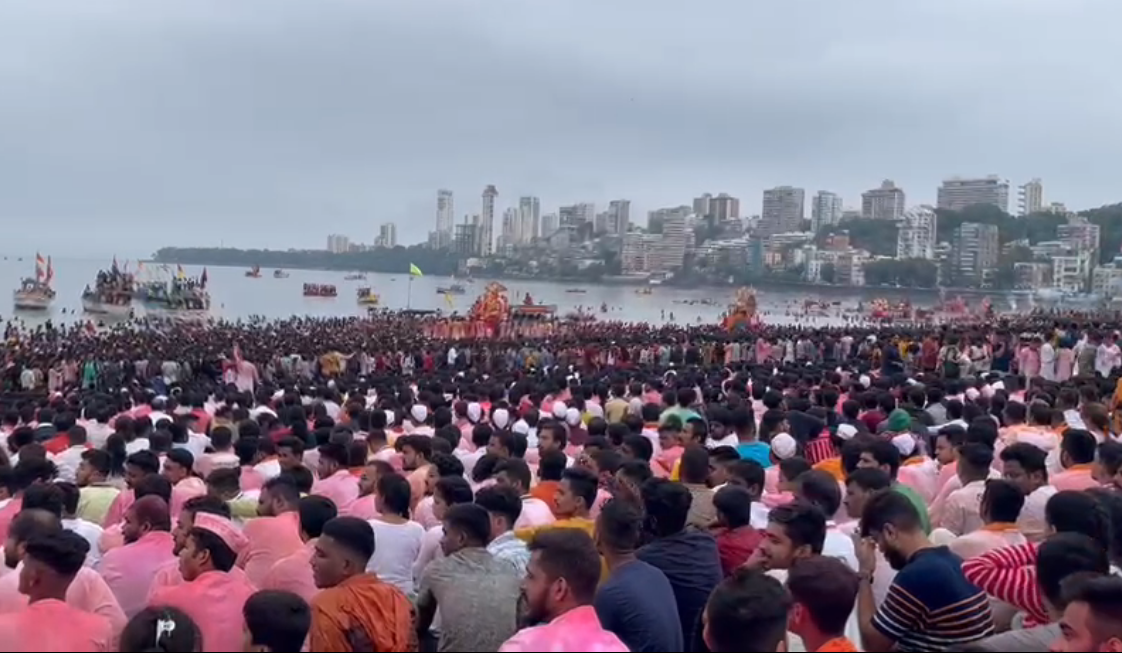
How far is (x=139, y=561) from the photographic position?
16.1 feet

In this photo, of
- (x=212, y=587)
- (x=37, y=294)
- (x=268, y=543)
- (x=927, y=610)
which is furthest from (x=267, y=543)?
(x=37, y=294)

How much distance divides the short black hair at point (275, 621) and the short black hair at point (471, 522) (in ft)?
3.94

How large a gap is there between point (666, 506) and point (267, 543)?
1.87 metres

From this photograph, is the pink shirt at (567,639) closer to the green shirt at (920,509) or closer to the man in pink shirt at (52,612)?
the man in pink shirt at (52,612)

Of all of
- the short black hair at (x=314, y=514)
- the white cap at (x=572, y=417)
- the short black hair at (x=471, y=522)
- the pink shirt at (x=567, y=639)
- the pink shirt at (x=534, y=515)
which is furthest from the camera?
the white cap at (x=572, y=417)

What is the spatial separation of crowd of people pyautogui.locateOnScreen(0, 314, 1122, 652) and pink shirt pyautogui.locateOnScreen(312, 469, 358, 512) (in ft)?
0.13

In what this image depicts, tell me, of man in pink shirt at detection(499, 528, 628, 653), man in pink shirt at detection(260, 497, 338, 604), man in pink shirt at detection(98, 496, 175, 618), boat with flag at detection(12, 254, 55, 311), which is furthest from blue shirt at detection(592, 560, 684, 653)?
boat with flag at detection(12, 254, 55, 311)

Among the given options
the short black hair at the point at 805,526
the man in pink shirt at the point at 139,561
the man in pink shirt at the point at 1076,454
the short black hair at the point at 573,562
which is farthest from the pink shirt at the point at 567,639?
the man in pink shirt at the point at 1076,454

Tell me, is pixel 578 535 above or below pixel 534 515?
above

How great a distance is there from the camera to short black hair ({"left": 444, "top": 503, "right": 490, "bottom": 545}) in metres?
4.59

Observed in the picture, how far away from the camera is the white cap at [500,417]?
10.7m

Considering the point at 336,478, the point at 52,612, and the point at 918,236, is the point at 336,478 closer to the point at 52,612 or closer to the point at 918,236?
the point at 52,612

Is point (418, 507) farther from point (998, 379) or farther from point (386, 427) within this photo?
point (998, 379)

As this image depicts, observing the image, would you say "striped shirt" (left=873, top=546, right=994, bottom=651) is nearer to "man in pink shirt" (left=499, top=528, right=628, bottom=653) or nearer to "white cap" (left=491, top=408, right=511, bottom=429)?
"man in pink shirt" (left=499, top=528, right=628, bottom=653)
